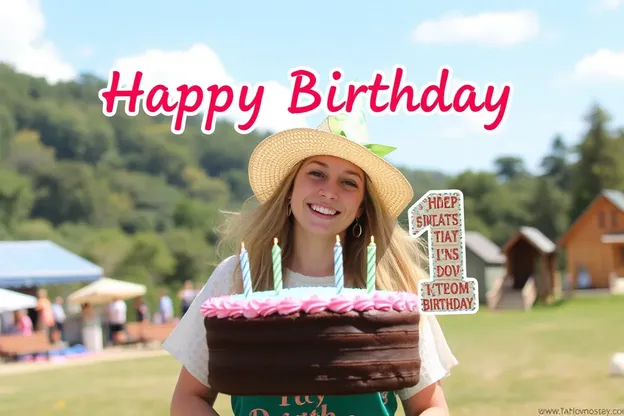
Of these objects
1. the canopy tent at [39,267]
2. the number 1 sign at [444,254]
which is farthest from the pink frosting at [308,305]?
the canopy tent at [39,267]

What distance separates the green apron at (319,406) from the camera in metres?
2.58

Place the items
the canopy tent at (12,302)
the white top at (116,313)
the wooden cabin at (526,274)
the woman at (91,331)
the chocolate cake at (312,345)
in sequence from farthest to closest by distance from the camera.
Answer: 1. the wooden cabin at (526,274)
2. the white top at (116,313)
3. the woman at (91,331)
4. the canopy tent at (12,302)
5. the chocolate cake at (312,345)

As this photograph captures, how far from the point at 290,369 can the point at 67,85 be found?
440 feet

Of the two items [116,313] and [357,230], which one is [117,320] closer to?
[116,313]

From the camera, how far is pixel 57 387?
13633 millimetres

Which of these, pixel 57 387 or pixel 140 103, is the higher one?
pixel 140 103

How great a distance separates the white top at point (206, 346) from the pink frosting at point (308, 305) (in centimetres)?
35

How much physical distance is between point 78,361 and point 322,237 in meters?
17.4

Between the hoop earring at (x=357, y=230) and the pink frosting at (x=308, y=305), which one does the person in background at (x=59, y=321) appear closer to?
the hoop earring at (x=357, y=230)

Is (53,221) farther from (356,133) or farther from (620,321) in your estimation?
(356,133)

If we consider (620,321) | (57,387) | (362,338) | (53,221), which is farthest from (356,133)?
(53,221)

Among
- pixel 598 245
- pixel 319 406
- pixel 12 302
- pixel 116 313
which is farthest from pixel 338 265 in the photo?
pixel 598 245

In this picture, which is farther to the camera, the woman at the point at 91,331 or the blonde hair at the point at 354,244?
the woman at the point at 91,331

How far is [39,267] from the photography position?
78.4ft
